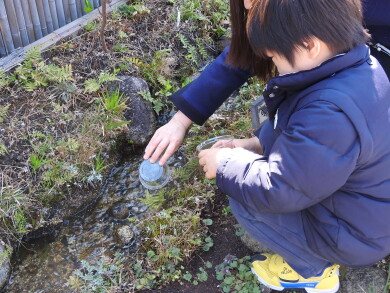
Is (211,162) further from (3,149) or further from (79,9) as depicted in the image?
(79,9)

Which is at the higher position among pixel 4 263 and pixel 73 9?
pixel 73 9

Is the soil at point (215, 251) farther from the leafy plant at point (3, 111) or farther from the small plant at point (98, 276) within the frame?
the leafy plant at point (3, 111)

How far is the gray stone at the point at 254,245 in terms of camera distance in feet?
9.81

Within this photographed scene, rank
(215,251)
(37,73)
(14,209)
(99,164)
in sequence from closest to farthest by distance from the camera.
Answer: (215,251) < (14,209) < (99,164) < (37,73)

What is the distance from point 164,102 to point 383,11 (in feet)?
7.28

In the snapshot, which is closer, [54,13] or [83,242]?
[83,242]

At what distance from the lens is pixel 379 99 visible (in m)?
2.03

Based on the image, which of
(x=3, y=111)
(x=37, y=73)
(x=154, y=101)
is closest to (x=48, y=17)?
(x=37, y=73)

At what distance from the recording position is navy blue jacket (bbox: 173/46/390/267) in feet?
6.35

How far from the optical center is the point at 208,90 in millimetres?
2977

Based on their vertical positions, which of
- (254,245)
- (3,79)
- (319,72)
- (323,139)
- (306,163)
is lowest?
(254,245)

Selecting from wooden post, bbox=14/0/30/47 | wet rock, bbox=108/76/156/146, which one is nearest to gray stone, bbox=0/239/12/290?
wet rock, bbox=108/76/156/146

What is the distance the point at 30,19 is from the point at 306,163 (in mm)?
3428

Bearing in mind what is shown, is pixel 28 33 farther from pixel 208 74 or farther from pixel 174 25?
pixel 208 74
